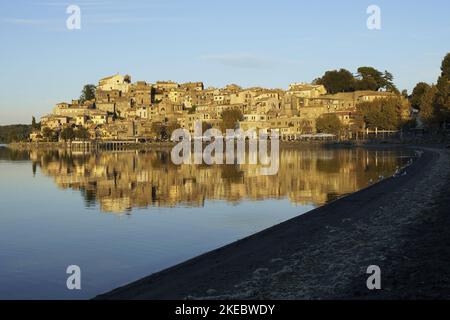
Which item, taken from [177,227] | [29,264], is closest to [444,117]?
[177,227]

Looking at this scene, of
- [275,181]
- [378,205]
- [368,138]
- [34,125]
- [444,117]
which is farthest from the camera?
[34,125]

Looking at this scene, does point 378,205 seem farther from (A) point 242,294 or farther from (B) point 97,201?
(B) point 97,201

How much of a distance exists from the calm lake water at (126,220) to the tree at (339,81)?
103931 millimetres

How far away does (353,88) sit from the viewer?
136 m

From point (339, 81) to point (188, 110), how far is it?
37231 mm

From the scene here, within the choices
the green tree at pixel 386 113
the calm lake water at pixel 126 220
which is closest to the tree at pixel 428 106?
the green tree at pixel 386 113

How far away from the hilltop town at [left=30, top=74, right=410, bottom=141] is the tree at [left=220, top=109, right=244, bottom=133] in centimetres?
57

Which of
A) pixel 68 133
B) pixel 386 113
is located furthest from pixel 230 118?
pixel 68 133

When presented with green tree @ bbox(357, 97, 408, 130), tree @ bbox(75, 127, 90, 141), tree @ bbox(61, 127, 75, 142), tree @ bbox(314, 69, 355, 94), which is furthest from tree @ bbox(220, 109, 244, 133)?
tree @ bbox(61, 127, 75, 142)

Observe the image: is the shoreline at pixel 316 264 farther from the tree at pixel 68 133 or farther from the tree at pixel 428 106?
the tree at pixel 68 133

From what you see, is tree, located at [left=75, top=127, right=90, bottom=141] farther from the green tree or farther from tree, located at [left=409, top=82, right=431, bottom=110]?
tree, located at [left=409, top=82, right=431, bottom=110]

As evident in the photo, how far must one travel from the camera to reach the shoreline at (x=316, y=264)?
827 cm

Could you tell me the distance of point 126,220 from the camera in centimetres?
1970
